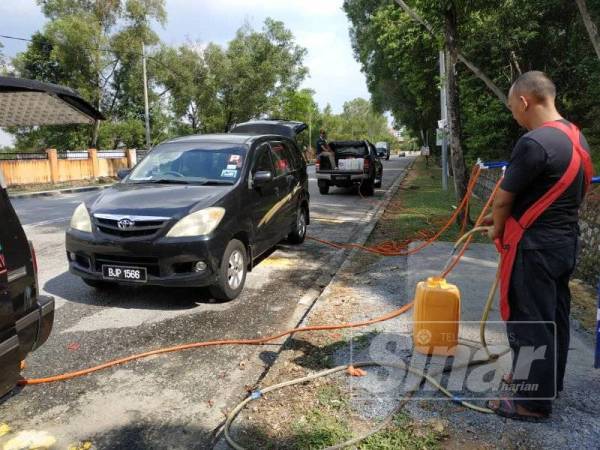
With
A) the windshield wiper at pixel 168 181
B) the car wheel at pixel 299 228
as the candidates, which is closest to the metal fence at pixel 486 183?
the car wheel at pixel 299 228

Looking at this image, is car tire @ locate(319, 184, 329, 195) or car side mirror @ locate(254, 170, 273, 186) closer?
car side mirror @ locate(254, 170, 273, 186)

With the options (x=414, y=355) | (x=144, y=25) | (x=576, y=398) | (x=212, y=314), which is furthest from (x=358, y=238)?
(x=144, y=25)

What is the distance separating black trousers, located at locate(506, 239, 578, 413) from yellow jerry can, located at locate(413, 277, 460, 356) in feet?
2.03

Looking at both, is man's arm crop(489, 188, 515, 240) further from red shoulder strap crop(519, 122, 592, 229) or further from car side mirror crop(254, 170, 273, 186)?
car side mirror crop(254, 170, 273, 186)

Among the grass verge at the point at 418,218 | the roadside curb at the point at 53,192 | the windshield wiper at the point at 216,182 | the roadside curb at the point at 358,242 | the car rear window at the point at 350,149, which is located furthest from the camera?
the roadside curb at the point at 53,192

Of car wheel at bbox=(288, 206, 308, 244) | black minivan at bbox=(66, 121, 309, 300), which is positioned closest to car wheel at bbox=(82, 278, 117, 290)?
black minivan at bbox=(66, 121, 309, 300)

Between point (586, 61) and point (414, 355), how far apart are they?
554 inches

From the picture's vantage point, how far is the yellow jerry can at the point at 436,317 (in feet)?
11.5

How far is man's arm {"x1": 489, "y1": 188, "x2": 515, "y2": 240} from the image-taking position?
2.71m

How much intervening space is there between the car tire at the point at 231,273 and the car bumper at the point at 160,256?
0.38ft

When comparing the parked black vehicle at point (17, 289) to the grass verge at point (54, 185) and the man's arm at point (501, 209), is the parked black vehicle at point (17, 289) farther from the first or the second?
the grass verge at point (54, 185)

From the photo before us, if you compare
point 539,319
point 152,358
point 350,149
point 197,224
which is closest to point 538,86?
point 539,319

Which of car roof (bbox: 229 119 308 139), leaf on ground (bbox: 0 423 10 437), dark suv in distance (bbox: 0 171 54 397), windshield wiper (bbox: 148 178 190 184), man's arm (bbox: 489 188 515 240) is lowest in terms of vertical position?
leaf on ground (bbox: 0 423 10 437)

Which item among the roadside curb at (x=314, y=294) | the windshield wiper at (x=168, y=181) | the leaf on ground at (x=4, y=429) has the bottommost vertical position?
the leaf on ground at (x=4, y=429)
